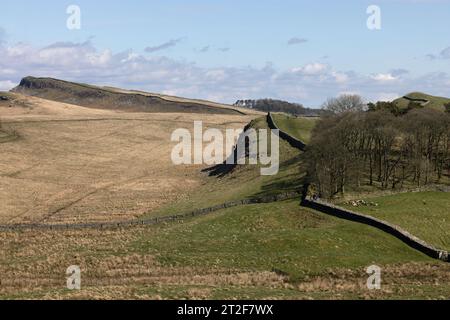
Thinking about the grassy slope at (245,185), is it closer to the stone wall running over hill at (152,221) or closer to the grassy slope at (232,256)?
the stone wall running over hill at (152,221)

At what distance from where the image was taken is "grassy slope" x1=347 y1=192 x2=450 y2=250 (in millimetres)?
46812

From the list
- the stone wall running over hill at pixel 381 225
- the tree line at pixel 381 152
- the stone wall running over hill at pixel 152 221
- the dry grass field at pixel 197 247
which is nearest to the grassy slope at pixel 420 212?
the stone wall running over hill at pixel 381 225

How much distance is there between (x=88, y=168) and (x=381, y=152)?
6572 cm

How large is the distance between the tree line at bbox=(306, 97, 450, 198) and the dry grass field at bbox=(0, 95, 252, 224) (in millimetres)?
25880

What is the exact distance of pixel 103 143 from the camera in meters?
149

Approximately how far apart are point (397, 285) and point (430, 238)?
49.3 feet

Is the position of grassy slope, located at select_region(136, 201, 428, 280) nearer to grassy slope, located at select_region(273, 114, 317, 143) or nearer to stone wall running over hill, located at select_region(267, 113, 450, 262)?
stone wall running over hill, located at select_region(267, 113, 450, 262)

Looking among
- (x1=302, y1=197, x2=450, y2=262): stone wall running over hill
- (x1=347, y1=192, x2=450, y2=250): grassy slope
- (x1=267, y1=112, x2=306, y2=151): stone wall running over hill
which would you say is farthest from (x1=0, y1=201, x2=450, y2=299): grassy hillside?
(x1=267, y1=112, x2=306, y2=151): stone wall running over hill

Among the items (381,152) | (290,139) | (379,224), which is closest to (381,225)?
(379,224)

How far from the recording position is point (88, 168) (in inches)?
4537

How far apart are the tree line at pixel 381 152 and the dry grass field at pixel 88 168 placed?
25880 millimetres

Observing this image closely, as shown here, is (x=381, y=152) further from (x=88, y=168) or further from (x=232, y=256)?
(x=88, y=168)

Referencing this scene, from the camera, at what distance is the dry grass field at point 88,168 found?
76.7 metres

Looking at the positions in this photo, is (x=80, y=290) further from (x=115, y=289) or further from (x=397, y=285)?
(x=397, y=285)
